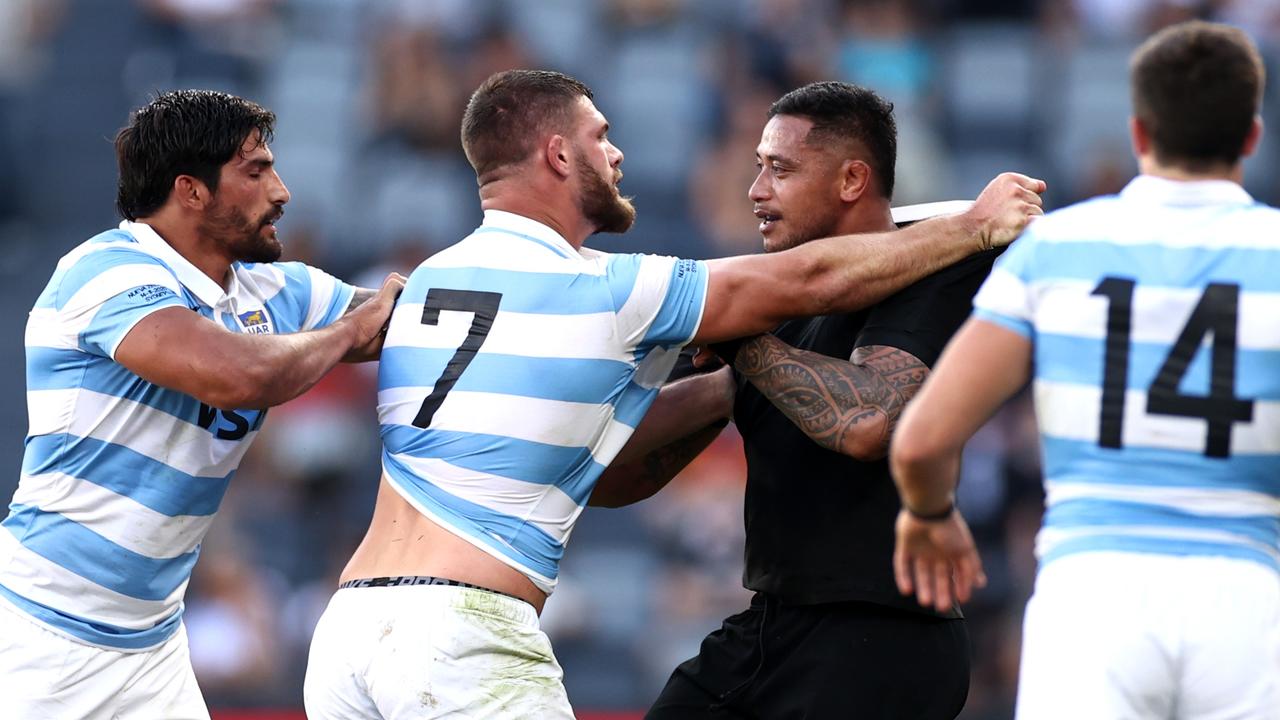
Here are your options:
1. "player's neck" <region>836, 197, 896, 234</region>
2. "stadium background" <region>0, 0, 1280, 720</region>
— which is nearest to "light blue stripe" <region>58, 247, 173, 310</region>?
"player's neck" <region>836, 197, 896, 234</region>

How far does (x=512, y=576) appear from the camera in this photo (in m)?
4.44

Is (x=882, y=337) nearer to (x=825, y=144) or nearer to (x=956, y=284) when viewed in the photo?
(x=956, y=284)

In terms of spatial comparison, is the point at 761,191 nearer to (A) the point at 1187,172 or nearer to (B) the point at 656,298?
(B) the point at 656,298

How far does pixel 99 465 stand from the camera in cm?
490

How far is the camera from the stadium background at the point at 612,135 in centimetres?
1066

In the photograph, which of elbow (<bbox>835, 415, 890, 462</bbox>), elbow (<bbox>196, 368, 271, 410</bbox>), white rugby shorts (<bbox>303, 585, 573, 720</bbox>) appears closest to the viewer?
white rugby shorts (<bbox>303, 585, 573, 720</bbox>)

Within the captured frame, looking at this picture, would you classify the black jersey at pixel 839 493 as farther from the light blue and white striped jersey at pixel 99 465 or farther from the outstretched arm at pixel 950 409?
the light blue and white striped jersey at pixel 99 465

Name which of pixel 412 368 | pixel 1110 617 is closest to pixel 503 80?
pixel 412 368

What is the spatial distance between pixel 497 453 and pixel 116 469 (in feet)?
4.16

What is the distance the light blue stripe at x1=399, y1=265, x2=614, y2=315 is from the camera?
4.50 m

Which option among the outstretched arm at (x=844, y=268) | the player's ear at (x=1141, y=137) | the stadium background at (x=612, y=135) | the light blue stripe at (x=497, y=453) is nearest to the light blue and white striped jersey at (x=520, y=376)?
the light blue stripe at (x=497, y=453)

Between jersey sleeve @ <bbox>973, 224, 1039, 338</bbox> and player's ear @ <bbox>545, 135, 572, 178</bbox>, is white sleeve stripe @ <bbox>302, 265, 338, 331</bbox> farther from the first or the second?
jersey sleeve @ <bbox>973, 224, 1039, 338</bbox>

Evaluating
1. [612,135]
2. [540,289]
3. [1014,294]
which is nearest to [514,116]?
[540,289]

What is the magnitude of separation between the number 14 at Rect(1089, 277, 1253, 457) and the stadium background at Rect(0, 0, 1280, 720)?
7.01 metres
